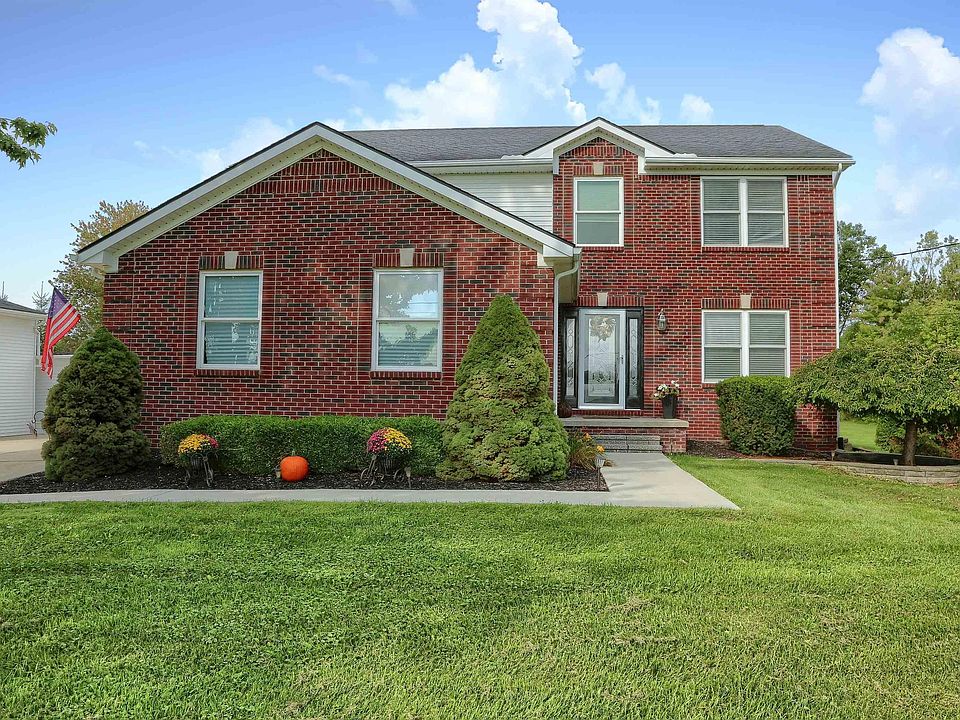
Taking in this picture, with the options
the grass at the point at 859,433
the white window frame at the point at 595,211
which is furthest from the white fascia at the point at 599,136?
the grass at the point at 859,433

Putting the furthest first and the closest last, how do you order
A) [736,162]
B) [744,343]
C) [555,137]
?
[555,137]
[744,343]
[736,162]

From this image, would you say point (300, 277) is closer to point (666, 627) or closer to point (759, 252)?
point (666, 627)

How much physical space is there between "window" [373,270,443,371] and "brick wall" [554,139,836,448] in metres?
4.82

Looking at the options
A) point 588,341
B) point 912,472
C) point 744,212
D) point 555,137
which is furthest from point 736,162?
point 912,472

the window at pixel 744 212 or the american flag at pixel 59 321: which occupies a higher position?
the window at pixel 744 212

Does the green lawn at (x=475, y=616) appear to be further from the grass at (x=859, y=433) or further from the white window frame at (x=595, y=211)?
the grass at (x=859, y=433)

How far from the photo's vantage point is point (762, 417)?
11.1 m

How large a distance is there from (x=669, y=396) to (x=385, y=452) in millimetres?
7374

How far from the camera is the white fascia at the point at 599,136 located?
12773 millimetres

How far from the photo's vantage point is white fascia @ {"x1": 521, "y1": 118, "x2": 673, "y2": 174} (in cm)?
1277

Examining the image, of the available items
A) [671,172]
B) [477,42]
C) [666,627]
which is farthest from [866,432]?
[666,627]

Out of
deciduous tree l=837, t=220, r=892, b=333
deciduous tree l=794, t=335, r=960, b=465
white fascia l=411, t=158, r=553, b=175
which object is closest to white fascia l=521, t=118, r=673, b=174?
white fascia l=411, t=158, r=553, b=175

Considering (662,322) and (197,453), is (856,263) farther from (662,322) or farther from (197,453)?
(197,453)

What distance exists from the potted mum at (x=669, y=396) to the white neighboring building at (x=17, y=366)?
708 inches
